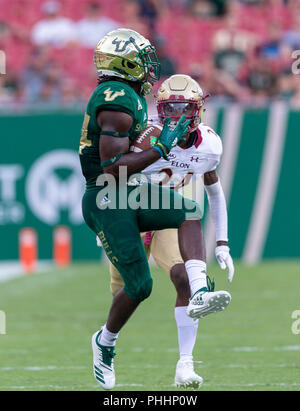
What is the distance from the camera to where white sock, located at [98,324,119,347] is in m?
6.12

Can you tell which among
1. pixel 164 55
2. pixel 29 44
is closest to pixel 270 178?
pixel 164 55

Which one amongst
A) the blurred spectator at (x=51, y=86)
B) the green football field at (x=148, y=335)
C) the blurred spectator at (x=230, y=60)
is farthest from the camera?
the blurred spectator at (x=230, y=60)

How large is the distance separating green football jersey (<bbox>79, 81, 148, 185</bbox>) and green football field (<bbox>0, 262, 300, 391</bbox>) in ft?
4.52

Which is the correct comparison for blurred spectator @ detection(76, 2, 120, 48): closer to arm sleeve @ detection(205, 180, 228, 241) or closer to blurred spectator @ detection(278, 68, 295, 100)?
blurred spectator @ detection(278, 68, 295, 100)

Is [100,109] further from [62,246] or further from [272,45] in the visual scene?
[272,45]

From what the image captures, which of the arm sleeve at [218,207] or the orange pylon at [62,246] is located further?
the orange pylon at [62,246]

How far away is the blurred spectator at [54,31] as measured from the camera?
14555 millimetres

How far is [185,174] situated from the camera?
21.0 feet

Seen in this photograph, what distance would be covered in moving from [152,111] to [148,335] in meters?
3.74

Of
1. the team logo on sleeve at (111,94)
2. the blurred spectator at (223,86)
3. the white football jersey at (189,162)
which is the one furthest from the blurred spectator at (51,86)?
the team logo on sleeve at (111,94)

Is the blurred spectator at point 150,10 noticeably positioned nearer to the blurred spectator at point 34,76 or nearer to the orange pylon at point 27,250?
the blurred spectator at point 34,76

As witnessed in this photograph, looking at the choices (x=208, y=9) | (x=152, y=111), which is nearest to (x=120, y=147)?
(x=152, y=111)

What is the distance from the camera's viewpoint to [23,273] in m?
12.7

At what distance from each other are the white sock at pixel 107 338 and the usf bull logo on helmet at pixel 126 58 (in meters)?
1.46
